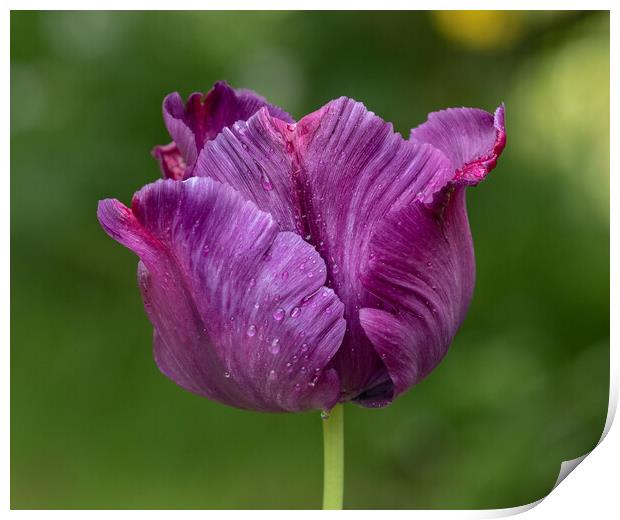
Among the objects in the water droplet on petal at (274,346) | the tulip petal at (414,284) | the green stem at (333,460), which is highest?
the tulip petal at (414,284)

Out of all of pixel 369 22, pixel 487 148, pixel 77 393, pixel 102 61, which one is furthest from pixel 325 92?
pixel 487 148

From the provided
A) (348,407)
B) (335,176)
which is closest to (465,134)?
(335,176)

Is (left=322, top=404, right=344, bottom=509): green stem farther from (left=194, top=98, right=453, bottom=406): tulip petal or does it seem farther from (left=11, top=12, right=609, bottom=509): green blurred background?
(left=11, top=12, right=609, bottom=509): green blurred background

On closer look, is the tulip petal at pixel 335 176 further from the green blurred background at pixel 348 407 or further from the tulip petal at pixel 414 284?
the green blurred background at pixel 348 407

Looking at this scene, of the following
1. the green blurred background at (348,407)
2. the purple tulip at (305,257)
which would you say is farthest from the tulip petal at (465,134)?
the green blurred background at (348,407)

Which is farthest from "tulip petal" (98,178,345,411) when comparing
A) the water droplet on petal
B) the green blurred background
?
the green blurred background

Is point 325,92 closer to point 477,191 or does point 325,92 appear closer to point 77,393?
point 477,191
